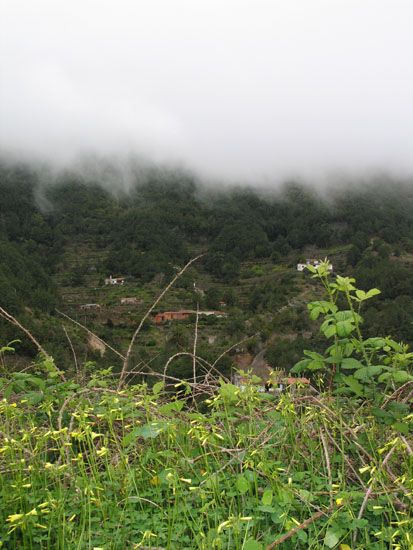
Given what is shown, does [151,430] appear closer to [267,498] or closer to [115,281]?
[267,498]

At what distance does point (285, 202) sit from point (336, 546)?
165 m

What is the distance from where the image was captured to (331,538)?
1.89 m

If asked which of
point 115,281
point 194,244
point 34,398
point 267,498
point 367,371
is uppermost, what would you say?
point 367,371

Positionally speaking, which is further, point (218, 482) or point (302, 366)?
point (302, 366)

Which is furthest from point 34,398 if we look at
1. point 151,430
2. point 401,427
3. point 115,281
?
point 115,281

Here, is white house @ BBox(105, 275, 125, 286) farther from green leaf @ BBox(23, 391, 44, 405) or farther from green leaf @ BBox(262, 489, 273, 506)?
green leaf @ BBox(262, 489, 273, 506)

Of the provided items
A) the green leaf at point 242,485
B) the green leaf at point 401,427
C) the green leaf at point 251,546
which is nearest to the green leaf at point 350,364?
the green leaf at point 401,427

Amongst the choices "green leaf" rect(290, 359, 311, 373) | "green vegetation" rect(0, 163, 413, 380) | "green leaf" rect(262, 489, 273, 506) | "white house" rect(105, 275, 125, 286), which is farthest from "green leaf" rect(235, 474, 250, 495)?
"white house" rect(105, 275, 125, 286)

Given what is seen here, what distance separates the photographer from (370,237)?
111875 millimetres

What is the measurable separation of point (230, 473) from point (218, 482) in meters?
0.26

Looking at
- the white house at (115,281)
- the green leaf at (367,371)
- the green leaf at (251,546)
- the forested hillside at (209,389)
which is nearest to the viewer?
the green leaf at (251,546)

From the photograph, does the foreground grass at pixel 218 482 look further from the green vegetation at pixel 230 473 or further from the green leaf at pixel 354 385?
the green leaf at pixel 354 385

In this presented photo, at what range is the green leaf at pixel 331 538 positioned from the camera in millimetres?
1865

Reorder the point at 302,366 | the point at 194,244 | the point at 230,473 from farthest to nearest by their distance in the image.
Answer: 1. the point at 194,244
2. the point at 302,366
3. the point at 230,473
